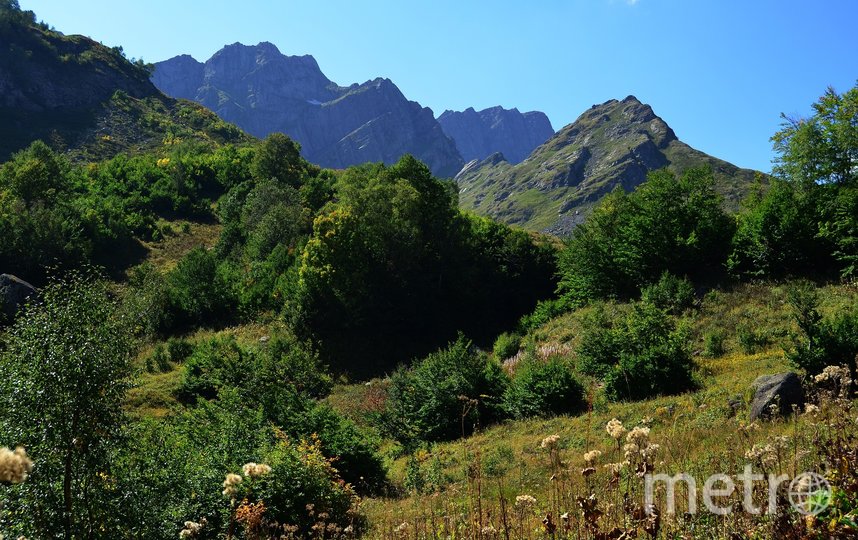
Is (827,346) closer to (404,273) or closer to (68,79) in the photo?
(404,273)

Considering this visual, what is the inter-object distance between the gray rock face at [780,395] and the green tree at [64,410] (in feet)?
41.1

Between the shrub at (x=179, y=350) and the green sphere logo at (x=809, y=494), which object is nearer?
the green sphere logo at (x=809, y=494)

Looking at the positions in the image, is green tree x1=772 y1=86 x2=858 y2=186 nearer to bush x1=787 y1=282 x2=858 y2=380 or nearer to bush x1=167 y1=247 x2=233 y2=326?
bush x1=787 y1=282 x2=858 y2=380

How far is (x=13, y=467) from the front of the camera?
105 inches

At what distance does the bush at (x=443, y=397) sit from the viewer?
18.5m

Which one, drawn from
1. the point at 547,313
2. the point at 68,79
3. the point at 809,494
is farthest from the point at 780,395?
the point at 68,79

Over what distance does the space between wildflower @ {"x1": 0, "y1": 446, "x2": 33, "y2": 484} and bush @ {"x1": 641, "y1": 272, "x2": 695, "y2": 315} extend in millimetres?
25559

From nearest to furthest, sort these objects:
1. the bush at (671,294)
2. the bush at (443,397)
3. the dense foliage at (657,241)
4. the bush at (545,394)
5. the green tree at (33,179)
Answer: the bush at (545,394) → the bush at (443,397) → the bush at (671,294) → the dense foliage at (657,241) → the green tree at (33,179)

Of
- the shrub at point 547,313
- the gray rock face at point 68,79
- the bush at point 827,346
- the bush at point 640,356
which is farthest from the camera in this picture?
the gray rock face at point 68,79

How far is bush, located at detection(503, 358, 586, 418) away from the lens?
692 inches

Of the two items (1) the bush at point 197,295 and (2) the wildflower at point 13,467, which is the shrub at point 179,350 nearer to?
(1) the bush at point 197,295

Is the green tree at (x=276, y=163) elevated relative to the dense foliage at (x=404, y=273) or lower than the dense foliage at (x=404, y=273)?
elevated

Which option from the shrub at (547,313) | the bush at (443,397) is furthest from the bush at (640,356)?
the shrub at (547,313)

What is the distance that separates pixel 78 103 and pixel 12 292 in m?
60.4
